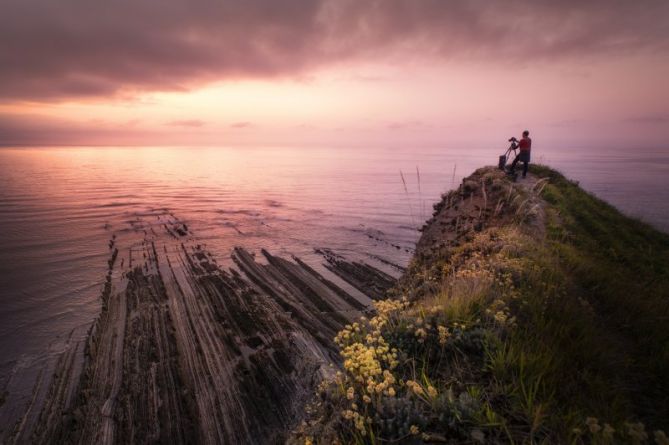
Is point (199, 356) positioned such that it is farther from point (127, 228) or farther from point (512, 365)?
point (127, 228)

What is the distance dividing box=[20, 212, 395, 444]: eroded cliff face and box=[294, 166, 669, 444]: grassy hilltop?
431 centimetres

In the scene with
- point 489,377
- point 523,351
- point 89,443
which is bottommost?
point 89,443

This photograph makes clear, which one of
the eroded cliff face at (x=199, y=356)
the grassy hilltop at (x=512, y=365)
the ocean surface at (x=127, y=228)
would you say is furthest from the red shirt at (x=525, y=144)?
the grassy hilltop at (x=512, y=365)

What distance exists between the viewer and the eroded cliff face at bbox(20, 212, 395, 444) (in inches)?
300

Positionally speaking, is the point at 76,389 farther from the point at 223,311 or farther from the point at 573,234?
the point at 573,234

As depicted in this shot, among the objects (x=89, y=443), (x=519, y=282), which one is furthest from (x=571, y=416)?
(x=89, y=443)

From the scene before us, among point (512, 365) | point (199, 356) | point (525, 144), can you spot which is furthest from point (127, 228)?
point (525, 144)

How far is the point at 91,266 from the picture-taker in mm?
17234

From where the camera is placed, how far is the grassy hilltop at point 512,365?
341 cm

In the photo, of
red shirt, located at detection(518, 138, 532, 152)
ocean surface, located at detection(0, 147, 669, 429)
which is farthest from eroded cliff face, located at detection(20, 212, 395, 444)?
red shirt, located at detection(518, 138, 532, 152)

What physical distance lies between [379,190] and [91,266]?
3955 cm

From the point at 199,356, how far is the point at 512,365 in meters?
8.86

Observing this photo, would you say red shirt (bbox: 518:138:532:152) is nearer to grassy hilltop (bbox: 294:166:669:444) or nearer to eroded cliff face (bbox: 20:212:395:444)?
eroded cliff face (bbox: 20:212:395:444)

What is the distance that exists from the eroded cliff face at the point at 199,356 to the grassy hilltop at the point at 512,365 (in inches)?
170
